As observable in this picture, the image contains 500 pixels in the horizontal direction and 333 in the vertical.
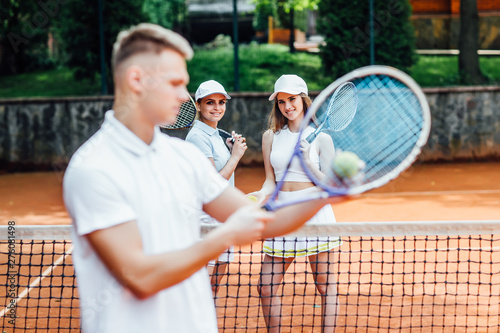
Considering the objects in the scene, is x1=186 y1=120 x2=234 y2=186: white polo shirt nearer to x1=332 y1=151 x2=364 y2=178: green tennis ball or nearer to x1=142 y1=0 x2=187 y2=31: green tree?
x1=332 y1=151 x2=364 y2=178: green tennis ball

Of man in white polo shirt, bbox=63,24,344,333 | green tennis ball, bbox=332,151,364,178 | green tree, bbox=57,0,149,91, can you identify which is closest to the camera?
man in white polo shirt, bbox=63,24,344,333

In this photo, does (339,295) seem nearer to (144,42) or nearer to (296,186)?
(296,186)

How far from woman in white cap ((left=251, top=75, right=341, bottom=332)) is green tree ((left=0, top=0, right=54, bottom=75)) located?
14907mm

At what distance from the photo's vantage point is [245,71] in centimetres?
1677

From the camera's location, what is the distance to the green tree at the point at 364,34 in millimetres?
14969

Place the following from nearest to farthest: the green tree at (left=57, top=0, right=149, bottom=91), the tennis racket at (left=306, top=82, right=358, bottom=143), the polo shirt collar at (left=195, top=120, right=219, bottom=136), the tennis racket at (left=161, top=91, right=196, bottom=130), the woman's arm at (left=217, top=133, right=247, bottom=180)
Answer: the tennis racket at (left=306, top=82, right=358, bottom=143), the woman's arm at (left=217, top=133, right=247, bottom=180), the polo shirt collar at (left=195, top=120, right=219, bottom=136), the tennis racket at (left=161, top=91, right=196, bottom=130), the green tree at (left=57, top=0, right=149, bottom=91)

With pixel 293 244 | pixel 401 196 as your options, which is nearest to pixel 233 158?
pixel 293 244

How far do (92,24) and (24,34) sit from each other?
18.6ft

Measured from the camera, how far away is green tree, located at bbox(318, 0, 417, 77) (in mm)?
14969

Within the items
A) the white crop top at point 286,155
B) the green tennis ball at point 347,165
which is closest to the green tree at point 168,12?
the white crop top at point 286,155

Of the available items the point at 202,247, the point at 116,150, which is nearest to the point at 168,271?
the point at 202,247

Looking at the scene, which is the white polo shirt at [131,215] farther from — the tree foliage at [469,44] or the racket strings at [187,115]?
the tree foliage at [469,44]

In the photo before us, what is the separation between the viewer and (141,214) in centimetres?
157

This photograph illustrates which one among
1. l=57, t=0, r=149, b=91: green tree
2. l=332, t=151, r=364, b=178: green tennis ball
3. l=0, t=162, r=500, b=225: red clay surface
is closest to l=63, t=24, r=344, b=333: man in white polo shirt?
l=332, t=151, r=364, b=178: green tennis ball
